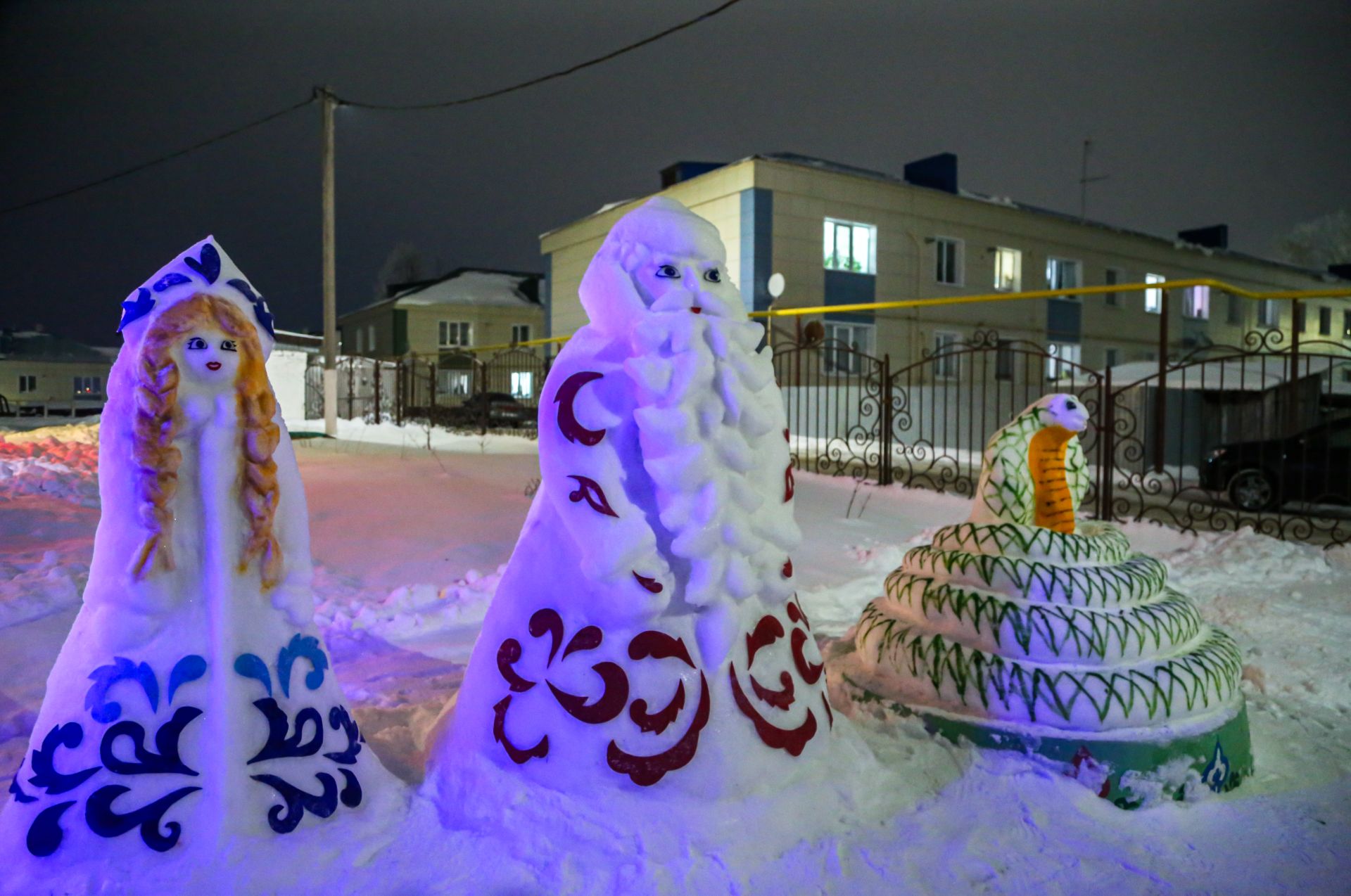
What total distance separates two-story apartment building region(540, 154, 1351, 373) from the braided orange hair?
13.1m

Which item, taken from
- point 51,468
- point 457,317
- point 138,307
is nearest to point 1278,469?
point 138,307

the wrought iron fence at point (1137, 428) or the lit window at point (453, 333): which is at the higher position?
the lit window at point (453, 333)

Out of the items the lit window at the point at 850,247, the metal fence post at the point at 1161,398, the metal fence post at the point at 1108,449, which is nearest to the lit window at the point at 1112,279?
the lit window at the point at 850,247

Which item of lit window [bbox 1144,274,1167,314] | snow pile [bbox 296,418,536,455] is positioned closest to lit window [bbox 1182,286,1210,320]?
lit window [bbox 1144,274,1167,314]

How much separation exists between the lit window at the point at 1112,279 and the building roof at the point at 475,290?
20.2m

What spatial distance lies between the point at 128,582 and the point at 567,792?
48.9 inches

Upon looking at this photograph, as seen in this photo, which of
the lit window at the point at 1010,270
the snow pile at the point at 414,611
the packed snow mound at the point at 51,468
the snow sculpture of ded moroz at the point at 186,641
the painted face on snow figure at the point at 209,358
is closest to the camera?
the snow sculpture of ded moroz at the point at 186,641

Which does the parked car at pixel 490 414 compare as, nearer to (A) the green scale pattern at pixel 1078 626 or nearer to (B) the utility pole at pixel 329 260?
(B) the utility pole at pixel 329 260

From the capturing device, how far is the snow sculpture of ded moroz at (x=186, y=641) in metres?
1.98

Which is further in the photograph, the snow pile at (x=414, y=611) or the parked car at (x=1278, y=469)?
the parked car at (x=1278, y=469)

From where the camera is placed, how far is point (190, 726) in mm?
2053

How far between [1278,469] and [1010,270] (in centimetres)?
1282

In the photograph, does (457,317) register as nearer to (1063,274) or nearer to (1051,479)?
(1063,274)

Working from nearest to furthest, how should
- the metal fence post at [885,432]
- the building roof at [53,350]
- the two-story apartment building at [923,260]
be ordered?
the metal fence post at [885,432]
the two-story apartment building at [923,260]
the building roof at [53,350]
